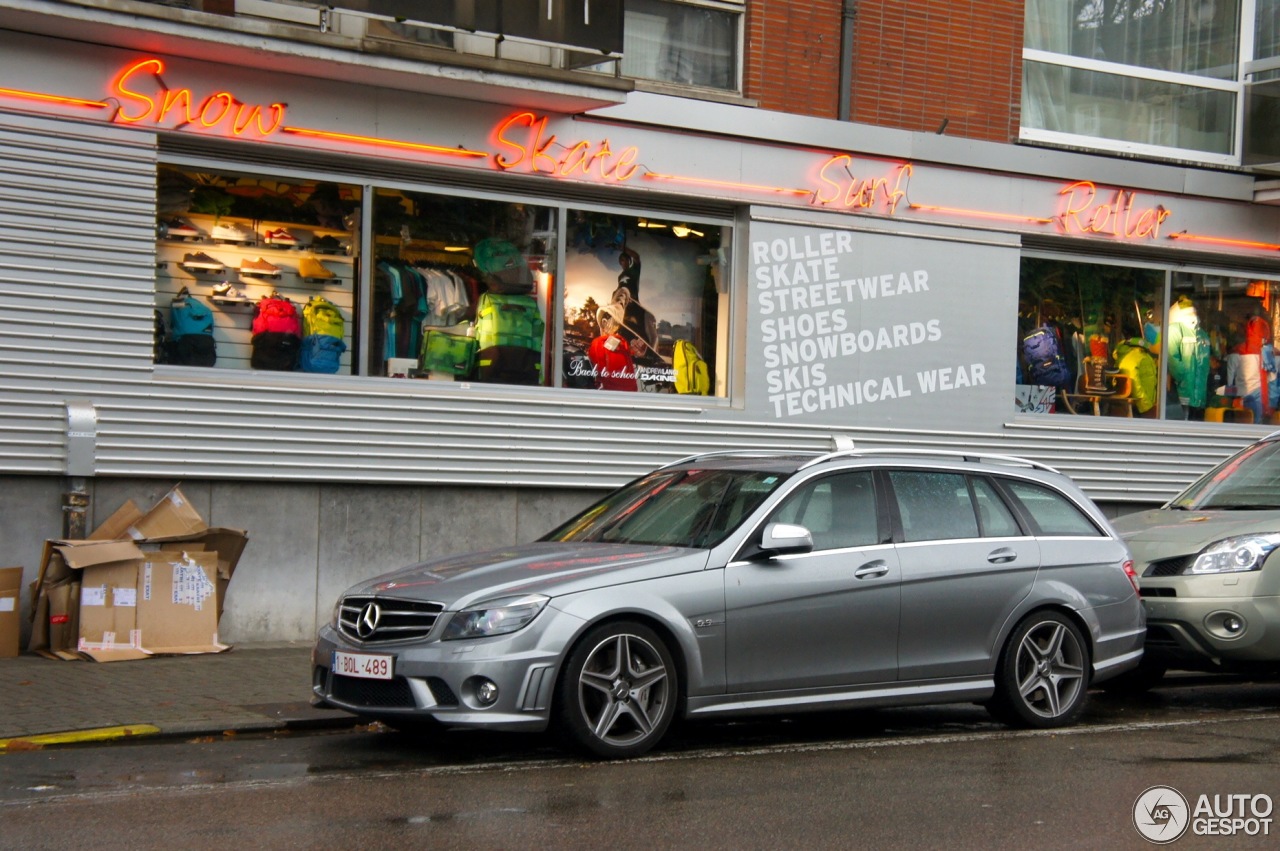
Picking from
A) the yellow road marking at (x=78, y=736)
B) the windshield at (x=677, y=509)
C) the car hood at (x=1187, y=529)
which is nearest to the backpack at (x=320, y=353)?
the windshield at (x=677, y=509)

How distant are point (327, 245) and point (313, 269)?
0.24 meters

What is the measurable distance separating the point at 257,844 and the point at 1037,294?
41.6ft

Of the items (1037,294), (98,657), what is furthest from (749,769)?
(1037,294)

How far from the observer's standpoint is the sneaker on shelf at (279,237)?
13.2 meters

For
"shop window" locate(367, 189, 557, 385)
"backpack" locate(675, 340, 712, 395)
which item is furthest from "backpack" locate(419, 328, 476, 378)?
"backpack" locate(675, 340, 712, 395)

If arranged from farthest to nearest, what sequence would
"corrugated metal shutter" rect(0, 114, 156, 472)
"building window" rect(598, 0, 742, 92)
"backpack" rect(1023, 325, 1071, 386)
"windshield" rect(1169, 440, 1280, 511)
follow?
1. "backpack" rect(1023, 325, 1071, 386)
2. "building window" rect(598, 0, 742, 92)
3. "corrugated metal shutter" rect(0, 114, 156, 472)
4. "windshield" rect(1169, 440, 1280, 511)

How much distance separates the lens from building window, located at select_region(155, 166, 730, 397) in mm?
12930

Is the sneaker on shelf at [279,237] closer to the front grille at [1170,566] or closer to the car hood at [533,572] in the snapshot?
the car hood at [533,572]

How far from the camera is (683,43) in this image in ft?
49.4

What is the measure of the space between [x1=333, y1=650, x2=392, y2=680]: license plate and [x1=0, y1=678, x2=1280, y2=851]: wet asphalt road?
Result: 0.46 metres

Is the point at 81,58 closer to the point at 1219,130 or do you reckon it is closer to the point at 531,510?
the point at 531,510

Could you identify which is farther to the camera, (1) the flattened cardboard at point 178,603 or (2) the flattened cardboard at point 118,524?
(2) the flattened cardboard at point 118,524

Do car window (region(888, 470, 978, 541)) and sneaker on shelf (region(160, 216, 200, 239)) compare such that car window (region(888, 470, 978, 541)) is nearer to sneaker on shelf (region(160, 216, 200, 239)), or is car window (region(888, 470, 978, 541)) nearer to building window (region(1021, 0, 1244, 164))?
sneaker on shelf (region(160, 216, 200, 239))

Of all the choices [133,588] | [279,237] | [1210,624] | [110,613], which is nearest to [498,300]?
[279,237]
